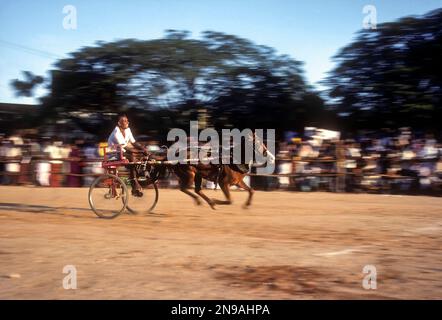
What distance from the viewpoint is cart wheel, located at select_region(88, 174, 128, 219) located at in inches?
373

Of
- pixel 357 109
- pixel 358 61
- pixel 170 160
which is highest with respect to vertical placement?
pixel 358 61

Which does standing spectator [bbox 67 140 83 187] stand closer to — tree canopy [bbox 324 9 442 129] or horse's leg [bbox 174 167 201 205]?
horse's leg [bbox 174 167 201 205]

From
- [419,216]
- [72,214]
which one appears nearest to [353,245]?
[419,216]

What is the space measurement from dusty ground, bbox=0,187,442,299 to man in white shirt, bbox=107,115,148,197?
0.65 m

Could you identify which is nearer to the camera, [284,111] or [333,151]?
[333,151]

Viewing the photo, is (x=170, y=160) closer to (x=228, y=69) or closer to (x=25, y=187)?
(x=25, y=187)

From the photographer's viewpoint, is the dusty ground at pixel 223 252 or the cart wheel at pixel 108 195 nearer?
the dusty ground at pixel 223 252

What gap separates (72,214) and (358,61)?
13.6m

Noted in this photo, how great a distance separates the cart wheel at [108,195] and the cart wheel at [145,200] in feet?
1.00

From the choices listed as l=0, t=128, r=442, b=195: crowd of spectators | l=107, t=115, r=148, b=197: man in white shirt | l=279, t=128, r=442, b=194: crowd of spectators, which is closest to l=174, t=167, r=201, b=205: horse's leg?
l=107, t=115, r=148, b=197: man in white shirt

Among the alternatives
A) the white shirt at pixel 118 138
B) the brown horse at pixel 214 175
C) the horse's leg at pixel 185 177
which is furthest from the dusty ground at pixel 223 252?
the white shirt at pixel 118 138

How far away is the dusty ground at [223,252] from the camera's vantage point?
473 cm

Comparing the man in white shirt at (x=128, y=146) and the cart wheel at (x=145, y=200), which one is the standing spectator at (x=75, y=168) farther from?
the man in white shirt at (x=128, y=146)

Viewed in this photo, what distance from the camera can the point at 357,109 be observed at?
19219mm
